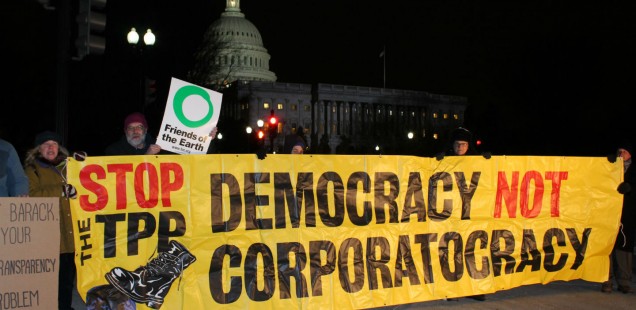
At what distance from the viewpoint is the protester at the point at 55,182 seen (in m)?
5.57

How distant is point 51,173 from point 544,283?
5000 millimetres

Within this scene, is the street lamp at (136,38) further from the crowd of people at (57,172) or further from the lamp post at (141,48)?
the crowd of people at (57,172)

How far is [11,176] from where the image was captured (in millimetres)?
5523

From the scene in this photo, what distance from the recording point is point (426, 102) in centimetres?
11488

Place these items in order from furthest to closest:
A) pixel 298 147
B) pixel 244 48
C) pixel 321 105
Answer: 1. pixel 321 105
2. pixel 244 48
3. pixel 298 147

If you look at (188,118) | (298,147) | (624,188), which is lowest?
(624,188)

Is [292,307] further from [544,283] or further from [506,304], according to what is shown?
[544,283]

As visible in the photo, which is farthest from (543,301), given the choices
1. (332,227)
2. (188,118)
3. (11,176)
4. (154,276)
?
(11,176)

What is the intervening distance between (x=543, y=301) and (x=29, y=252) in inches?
186

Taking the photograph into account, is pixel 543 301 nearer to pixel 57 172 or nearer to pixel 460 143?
pixel 460 143

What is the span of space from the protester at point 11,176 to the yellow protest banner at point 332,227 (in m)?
0.42

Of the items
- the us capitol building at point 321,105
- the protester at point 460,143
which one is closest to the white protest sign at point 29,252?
the protester at point 460,143

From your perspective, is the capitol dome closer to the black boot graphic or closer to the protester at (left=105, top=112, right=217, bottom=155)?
the protester at (left=105, top=112, right=217, bottom=155)

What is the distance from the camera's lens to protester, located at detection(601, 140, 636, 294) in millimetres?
7355
